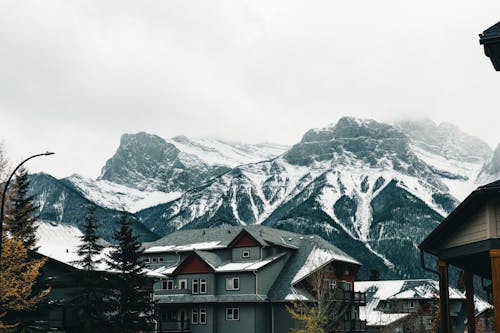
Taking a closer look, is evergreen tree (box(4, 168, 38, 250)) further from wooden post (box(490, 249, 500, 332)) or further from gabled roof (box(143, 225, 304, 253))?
wooden post (box(490, 249, 500, 332))

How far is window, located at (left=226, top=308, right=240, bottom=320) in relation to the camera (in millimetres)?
66938

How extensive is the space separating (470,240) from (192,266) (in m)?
54.2

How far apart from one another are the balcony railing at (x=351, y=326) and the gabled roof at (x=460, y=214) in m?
46.8

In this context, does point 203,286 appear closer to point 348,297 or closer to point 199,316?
point 199,316

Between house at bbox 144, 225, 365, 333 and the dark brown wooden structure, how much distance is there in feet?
152

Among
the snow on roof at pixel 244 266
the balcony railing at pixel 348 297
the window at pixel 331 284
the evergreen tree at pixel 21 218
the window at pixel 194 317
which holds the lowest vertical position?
the window at pixel 194 317

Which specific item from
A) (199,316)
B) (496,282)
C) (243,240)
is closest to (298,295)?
(243,240)

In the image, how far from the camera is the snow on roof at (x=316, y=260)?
69000mm

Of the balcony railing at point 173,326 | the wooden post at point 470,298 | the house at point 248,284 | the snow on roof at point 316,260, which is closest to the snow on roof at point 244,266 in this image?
the house at point 248,284

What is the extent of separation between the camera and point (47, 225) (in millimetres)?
64438

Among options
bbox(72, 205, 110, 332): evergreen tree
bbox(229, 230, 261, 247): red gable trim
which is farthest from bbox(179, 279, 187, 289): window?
bbox(72, 205, 110, 332): evergreen tree

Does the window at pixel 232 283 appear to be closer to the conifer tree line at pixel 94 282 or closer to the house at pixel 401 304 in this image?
the conifer tree line at pixel 94 282

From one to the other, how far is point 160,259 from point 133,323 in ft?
98.8

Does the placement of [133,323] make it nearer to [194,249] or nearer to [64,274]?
[64,274]
